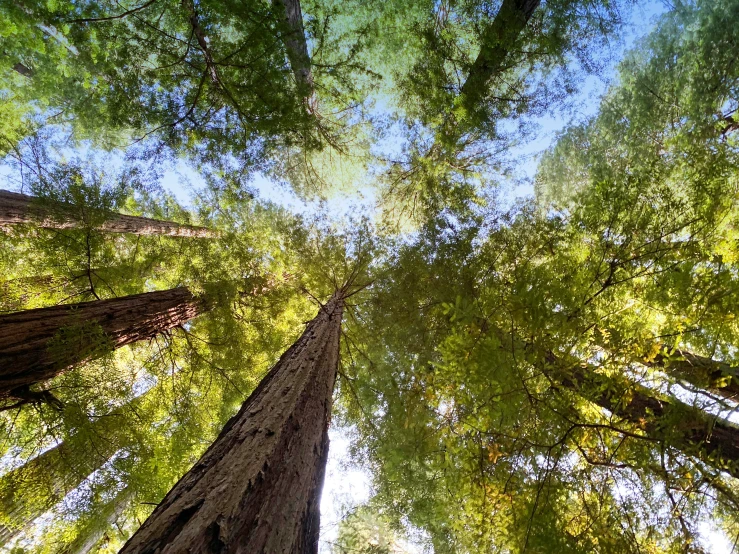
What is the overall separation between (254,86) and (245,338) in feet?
14.1

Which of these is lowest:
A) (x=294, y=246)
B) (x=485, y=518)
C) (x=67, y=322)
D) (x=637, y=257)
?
(x=485, y=518)

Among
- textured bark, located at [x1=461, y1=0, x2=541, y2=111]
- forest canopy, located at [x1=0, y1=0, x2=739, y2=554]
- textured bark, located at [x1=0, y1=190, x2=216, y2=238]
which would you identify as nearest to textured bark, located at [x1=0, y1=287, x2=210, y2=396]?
forest canopy, located at [x1=0, y1=0, x2=739, y2=554]

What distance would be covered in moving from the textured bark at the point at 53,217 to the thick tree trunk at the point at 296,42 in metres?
3.41

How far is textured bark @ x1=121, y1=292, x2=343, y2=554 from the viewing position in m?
1.10

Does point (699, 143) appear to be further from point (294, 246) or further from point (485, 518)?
point (294, 246)

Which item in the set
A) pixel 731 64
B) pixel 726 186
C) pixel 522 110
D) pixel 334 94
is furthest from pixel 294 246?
pixel 731 64

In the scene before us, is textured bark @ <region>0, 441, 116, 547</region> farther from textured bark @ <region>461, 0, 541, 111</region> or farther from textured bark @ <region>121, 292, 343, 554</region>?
textured bark @ <region>461, 0, 541, 111</region>

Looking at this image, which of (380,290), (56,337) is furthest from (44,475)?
(380,290)

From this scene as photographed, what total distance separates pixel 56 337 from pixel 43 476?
71.8 inches

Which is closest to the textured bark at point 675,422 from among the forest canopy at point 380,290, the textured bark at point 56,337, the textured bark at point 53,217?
the forest canopy at point 380,290

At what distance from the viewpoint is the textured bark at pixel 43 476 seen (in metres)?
3.69

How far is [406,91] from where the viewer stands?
673 centimetres

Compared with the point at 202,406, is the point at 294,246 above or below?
above

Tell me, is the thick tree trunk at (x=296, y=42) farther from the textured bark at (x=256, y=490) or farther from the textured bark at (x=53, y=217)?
the textured bark at (x=256, y=490)
